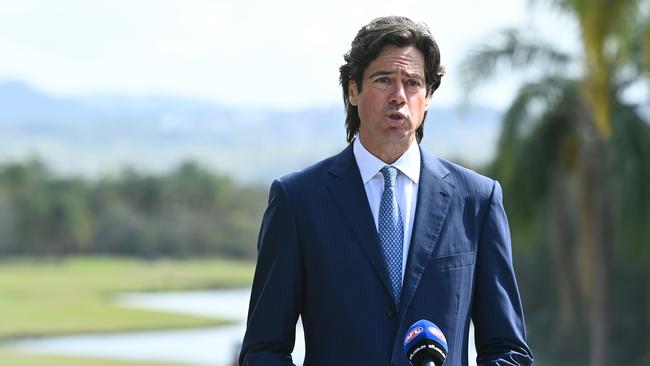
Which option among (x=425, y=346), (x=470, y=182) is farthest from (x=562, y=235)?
(x=425, y=346)

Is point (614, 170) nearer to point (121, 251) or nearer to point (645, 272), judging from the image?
point (645, 272)

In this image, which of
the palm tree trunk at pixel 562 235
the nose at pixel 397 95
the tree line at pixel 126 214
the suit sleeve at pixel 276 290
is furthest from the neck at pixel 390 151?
the tree line at pixel 126 214

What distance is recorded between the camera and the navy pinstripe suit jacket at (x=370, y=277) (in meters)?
3.10

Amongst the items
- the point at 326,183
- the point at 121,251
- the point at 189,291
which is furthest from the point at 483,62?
the point at 121,251

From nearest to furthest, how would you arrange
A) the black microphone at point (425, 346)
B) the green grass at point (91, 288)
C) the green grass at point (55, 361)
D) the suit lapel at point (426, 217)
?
the black microphone at point (425, 346)
the suit lapel at point (426, 217)
the green grass at point (55, 361)
the green grass at point (91, 288)

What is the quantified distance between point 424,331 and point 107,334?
149 ft

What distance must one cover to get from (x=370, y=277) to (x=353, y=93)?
0.47 m

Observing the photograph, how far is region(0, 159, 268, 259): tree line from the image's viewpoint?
9788 cm

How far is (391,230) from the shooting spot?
10.4 feet

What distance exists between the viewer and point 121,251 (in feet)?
353

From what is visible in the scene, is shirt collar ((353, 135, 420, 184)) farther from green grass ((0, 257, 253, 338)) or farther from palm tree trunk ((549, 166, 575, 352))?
green grass ((0, 257, 253, 338))

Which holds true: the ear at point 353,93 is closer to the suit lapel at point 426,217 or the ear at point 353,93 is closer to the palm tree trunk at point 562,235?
the suit lapel at point 426,217

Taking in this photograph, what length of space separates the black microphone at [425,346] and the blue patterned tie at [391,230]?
32cm

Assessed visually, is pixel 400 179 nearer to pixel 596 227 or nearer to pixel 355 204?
pixel 355 204
